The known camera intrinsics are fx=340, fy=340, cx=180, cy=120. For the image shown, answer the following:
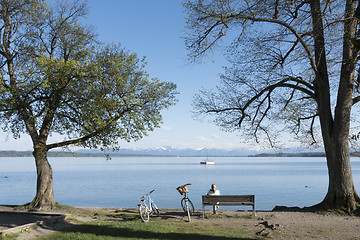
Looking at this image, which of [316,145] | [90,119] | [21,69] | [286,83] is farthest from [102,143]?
[316,145]

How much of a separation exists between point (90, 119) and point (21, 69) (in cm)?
513

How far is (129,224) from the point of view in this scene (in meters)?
12.1

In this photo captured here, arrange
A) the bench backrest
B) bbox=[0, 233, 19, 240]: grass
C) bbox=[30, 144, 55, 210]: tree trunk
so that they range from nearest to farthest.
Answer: bbox=[0, 233, 19, 240]: grass < the bench backrest < bbox=[30, 144, 55, 210]: tree trunk

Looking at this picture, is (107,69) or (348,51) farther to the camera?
(107,69)

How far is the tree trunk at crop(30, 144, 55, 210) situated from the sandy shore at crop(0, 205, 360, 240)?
336 cm

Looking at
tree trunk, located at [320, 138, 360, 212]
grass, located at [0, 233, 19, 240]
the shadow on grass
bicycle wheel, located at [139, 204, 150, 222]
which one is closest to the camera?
grass, located at [0, 233, 19, 240]

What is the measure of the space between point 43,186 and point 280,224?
11.4 metres

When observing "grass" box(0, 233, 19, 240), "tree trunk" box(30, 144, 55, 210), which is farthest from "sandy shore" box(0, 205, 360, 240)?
"tree trunk" box(30, 144, 55, 210)

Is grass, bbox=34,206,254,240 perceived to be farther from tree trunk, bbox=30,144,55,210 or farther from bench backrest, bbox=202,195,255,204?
tree trunk, bbox=30,144,55,210

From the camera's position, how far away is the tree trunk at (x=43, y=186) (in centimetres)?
1652

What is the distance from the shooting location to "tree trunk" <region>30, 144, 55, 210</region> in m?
16.5

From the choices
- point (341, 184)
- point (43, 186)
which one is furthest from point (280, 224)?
point (43, 186)

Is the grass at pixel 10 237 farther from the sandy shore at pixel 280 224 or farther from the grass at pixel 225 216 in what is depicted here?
the grass at pixel 225 216

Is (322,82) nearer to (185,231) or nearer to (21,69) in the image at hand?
(185,231)
